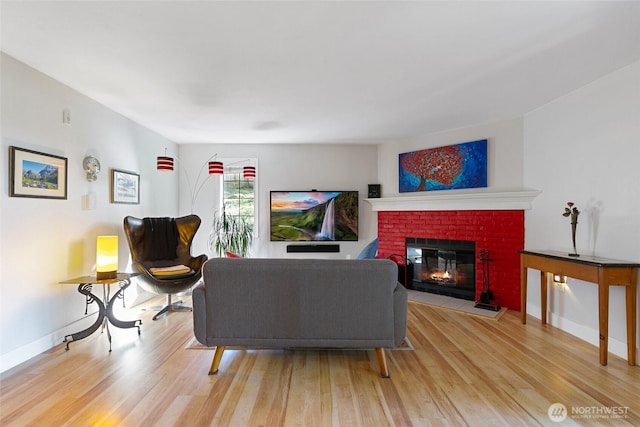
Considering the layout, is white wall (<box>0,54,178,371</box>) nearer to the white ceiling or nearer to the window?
the white ceiling

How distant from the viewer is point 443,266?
4.67m

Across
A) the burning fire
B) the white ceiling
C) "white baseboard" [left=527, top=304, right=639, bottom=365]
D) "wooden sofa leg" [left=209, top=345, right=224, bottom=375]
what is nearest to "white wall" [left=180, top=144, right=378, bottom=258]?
the burning fire

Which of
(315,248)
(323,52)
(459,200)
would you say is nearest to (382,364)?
(323,52)

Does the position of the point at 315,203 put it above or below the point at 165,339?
above

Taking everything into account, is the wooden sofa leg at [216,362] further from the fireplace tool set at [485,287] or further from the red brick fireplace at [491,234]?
the red brick fireplace at [491,234]

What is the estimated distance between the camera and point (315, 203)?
5375mm

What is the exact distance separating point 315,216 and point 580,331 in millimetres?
3708

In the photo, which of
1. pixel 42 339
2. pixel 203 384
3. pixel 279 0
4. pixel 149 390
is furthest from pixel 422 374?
pixel 42 339

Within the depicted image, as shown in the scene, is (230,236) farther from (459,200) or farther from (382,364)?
(459,200)

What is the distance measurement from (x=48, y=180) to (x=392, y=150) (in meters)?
4.51

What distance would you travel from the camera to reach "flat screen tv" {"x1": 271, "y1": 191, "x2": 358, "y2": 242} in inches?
211

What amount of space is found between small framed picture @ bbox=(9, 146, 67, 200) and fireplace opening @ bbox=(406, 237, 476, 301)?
4503mm

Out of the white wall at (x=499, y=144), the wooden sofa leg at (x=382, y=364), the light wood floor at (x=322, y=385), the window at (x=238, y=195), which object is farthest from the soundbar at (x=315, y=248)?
the wooden sofa leg at (x=382, y=364)

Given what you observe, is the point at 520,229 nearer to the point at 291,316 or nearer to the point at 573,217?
the point at 573,217
